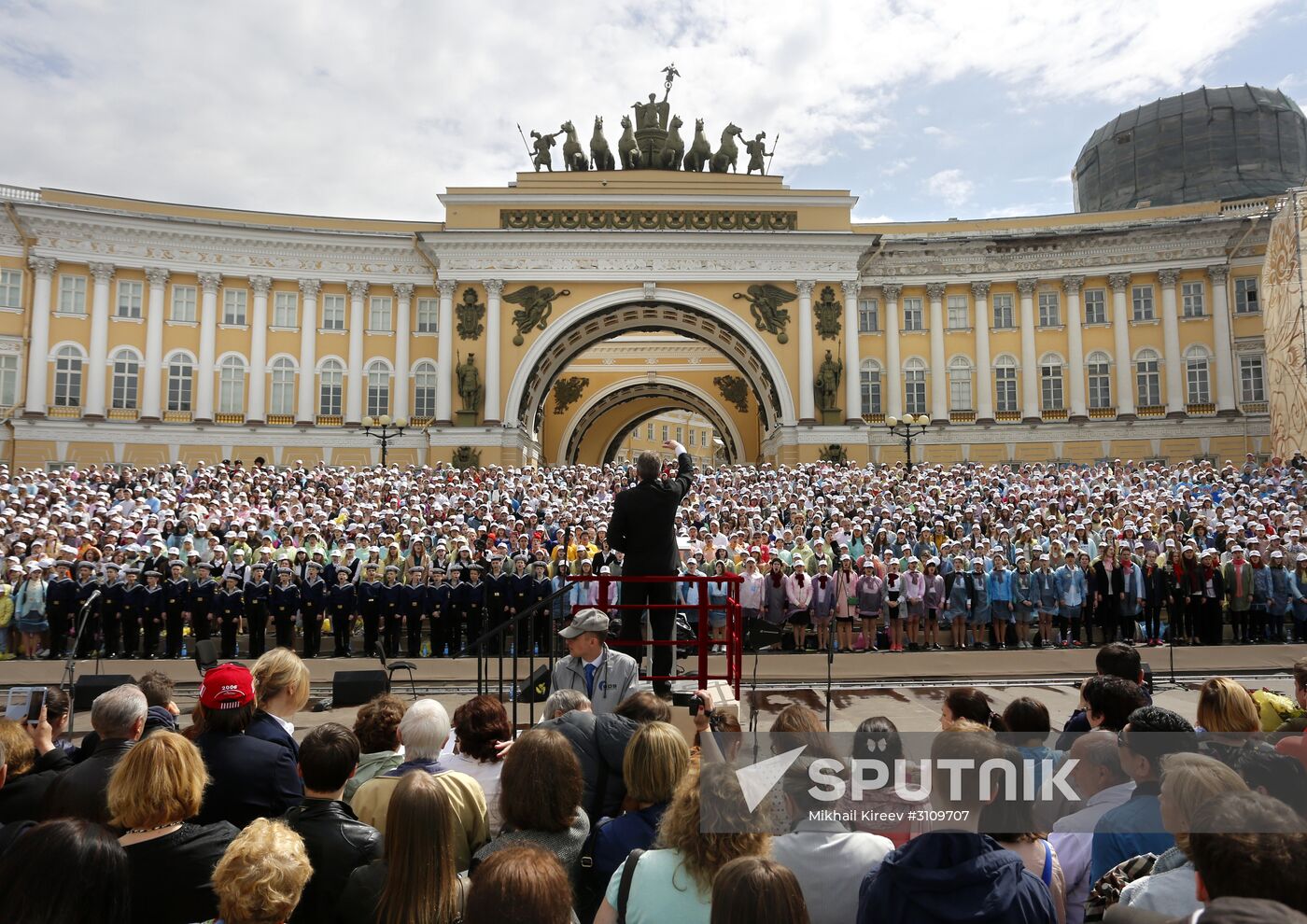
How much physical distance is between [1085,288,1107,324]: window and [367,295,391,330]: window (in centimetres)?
3371

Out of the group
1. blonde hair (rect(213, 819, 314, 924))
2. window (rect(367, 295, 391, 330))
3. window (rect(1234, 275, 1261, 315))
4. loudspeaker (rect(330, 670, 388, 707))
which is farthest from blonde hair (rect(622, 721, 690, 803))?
window (rect(1234, 275, 1261, 315))

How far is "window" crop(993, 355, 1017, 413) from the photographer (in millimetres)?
42250

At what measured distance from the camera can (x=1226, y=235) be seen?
1598 inches

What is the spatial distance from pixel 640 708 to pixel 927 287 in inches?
1642

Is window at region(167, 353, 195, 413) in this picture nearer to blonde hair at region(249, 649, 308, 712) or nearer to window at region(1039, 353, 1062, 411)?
blonde hair at region(249, 649, 308, 712)

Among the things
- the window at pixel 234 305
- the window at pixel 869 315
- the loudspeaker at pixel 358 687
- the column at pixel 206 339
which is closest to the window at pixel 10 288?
the column at pixel 206 339

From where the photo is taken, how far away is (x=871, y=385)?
43.0 m

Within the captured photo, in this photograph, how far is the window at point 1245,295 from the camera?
4066 cm

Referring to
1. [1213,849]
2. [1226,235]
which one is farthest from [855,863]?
[1226,235]

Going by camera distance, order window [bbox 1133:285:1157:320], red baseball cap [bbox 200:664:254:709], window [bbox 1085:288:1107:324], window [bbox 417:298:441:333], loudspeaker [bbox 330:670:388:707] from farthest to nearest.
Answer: window [bbox 1085:288:1107:324] < window [bbox 1133:285:1157:320] < window [bbox 417:298:441:333] < loudspeaker [bbox 330:670:388:707] < red baseball cap [bbox 200:664:254:709]

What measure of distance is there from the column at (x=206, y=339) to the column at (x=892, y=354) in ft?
104

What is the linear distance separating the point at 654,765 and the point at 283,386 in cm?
4095

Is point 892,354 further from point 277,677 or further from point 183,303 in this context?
point 277,677

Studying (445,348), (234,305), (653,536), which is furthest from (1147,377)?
(234,305)
